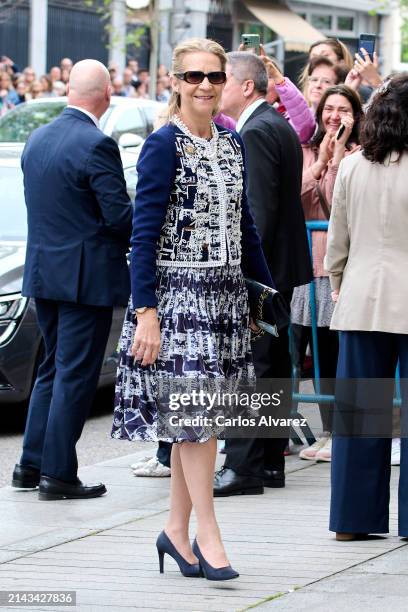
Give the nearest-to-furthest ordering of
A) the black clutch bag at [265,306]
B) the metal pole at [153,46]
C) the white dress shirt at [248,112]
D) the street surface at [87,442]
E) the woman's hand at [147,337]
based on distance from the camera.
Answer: the woman's hand at [147,337] → the black clutch bag at [265,306] → the white dress shirt at [248,112] → the street surface at [87,442] → the metal pole at [153,46]

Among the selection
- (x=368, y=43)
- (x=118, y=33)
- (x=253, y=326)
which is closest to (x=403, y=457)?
(x=253, y=326)

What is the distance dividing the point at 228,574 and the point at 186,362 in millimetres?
799

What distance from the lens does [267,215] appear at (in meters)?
7.11

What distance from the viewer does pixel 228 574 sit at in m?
5.32

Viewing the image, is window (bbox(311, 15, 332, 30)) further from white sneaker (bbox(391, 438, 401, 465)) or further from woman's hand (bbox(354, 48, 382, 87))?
white sneaker (bbox(391, 438, 401, 465))

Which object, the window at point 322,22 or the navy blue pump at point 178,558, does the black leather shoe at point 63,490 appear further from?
the window at point 322,22

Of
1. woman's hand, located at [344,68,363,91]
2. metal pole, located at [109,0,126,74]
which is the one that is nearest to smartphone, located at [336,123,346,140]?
woman's hand, located at [344,68,363,91]

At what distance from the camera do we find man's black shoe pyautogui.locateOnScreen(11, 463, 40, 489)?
24.1ft

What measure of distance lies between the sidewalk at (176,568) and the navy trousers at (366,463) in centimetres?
10

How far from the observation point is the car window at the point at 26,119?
15688 mm

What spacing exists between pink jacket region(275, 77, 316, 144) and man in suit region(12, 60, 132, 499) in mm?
1649

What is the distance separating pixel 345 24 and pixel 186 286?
41993 millimetres

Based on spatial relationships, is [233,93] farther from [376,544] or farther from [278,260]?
[376,544]

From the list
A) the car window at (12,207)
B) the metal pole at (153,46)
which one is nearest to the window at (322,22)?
the metal pole at (153,46)
